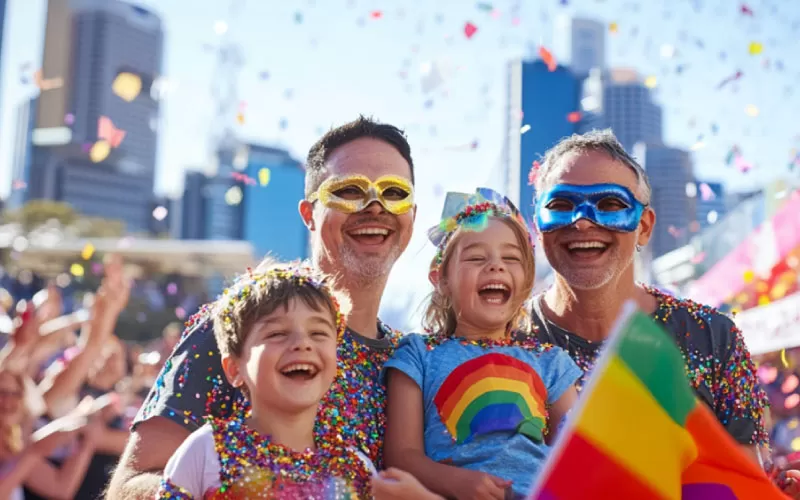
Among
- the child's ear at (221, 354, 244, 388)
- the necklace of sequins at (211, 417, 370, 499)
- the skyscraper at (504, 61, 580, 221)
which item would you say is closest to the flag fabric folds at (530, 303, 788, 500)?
the necklace of sequins at (211, 417, 370, 499)

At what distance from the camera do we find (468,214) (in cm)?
307

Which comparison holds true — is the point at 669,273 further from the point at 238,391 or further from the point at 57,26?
the point at 57,26

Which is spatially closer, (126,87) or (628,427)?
(628,427)

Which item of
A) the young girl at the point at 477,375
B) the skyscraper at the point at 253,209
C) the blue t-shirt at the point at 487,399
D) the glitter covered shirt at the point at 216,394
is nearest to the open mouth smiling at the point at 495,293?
the young girl at the point at 477,375

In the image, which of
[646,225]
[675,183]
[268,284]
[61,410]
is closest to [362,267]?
[268,284]

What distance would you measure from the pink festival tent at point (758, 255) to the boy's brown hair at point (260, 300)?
4.97 meters

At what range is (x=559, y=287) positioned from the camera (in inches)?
134

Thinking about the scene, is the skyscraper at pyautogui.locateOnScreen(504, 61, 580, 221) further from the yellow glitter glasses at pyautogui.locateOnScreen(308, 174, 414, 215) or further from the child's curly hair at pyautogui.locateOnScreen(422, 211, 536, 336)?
the yellow glitter glasses at pyautogui.locateOnScreen(308, 174, 414, 215)

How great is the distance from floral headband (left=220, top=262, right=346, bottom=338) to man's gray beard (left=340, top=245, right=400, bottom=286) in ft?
1.00

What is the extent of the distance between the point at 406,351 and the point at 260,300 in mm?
554

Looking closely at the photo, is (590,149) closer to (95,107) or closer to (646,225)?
(646,225)

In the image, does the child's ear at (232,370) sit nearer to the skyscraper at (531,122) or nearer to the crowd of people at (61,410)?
the skyscraper at (531,122)

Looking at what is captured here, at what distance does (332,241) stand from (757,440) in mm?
1676

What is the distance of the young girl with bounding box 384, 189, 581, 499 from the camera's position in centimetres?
247
